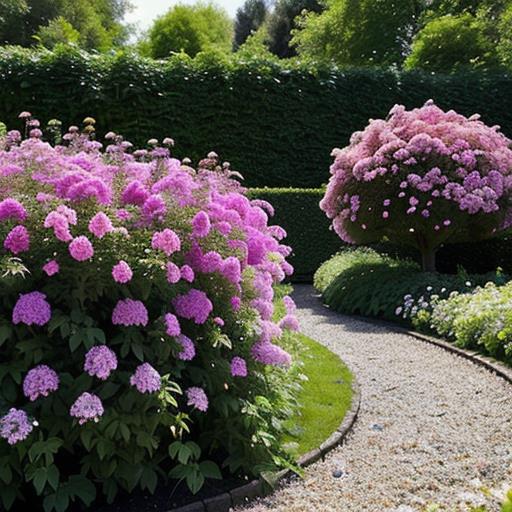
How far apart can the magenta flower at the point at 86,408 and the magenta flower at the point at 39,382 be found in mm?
136

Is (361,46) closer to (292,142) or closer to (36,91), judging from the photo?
(292,142)

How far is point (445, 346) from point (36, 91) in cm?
783

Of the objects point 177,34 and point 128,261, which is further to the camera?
point 177,34

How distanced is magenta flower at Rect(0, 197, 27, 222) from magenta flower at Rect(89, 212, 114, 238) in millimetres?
382

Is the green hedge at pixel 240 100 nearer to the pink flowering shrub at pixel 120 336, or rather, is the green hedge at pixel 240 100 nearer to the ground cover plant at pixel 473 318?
the ground cover plant at pixel 473 318

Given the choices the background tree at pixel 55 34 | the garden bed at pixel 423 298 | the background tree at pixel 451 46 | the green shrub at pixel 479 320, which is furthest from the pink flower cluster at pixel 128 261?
the background tree at pixel 55 34

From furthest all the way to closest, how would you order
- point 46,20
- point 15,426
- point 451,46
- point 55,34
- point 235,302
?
1. point 46,20
2. point 55,34
3. point 451,46
4. point 235,302
5. point 15,426

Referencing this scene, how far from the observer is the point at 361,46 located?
21.7 metres

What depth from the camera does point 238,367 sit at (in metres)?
3.32

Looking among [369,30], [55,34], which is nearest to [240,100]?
[369,30]

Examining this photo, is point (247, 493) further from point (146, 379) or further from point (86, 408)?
point (86, 408)

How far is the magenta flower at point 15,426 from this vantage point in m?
2.71

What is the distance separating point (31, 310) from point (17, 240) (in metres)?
0.33

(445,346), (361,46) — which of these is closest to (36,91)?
(445,346)
